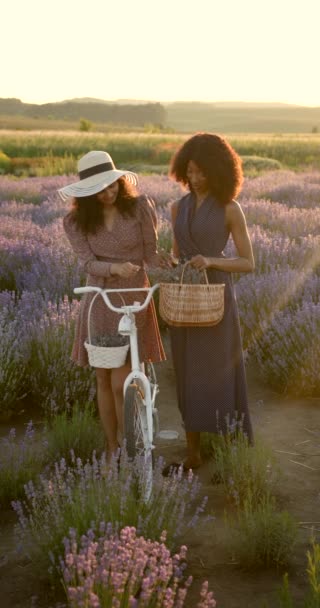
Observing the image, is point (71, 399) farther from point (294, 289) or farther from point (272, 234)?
point (272, 234)

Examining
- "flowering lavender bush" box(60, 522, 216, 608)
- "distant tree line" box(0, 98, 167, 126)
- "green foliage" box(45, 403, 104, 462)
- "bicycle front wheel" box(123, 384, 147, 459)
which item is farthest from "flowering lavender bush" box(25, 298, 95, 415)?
"distant tree line" box(0, 98, 167, 126)

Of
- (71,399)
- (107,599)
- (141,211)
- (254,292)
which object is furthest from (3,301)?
(107,599)

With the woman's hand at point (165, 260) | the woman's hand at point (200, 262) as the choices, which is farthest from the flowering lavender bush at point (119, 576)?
the woman's hand at point (165, 260)

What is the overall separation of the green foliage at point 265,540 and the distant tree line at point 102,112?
12692 centimetres

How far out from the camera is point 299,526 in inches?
138

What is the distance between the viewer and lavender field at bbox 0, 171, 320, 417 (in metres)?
5.02

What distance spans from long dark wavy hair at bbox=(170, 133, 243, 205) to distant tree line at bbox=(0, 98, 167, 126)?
126006 millimetres

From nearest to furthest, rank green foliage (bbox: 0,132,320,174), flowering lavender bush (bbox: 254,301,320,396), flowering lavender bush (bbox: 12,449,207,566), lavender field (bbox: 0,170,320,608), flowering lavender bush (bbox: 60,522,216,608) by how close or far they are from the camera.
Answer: flowering lavender bush (bbox: 60,522,216,608), lavender field (bbox: 0,170,320,608), flowering lavender bush (bbox: 12,449,207,566), flowering lavender bush (bbox: 254,301,320,396), green foliage (bbox: 0,132,320,174)

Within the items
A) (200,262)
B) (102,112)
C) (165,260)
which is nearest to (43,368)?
(165,260)

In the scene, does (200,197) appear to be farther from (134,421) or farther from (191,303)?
(134,421)

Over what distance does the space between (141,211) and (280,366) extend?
7.35ft

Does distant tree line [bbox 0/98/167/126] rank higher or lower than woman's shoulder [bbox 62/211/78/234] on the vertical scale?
higher

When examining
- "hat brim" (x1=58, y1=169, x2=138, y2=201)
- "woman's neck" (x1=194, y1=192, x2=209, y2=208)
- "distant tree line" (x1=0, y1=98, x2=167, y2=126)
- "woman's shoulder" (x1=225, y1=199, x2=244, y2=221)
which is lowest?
"woman's shoulder" (x1=225, y1=199, x2=244, y2=221)

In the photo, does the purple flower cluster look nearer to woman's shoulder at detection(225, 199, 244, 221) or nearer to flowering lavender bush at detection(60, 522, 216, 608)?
flowering lavender bush at detection(60, 522, 216, 608)
